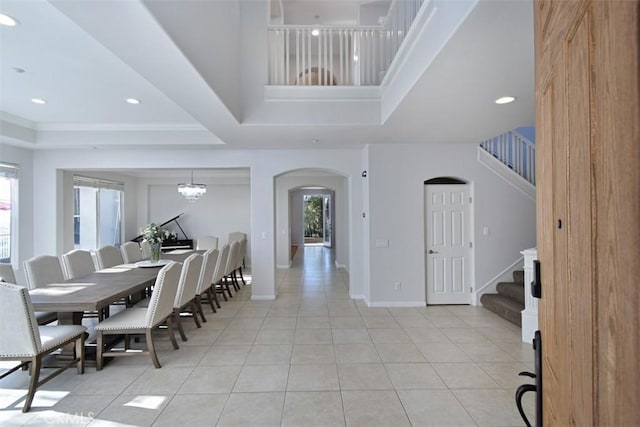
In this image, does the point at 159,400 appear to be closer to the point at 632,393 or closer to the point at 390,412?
the point at 390,412

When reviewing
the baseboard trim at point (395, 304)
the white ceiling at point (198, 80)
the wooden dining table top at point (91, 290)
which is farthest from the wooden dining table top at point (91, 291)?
the baseboard trim at point (395, 304)

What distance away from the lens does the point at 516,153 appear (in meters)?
5.53

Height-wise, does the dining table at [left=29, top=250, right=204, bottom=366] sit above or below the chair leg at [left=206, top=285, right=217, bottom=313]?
above

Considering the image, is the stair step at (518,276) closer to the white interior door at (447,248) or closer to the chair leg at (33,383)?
the white interior door at (447,248)

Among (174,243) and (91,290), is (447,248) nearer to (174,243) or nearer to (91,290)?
(91,290)

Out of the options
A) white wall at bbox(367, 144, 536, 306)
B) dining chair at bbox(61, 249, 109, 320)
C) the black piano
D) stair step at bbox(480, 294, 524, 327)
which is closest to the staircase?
stair step at bbox(480, 294, 524, 327)

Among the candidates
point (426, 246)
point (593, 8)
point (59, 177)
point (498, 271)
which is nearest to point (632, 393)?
point (593, 8)

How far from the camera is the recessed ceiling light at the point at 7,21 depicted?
7.92 ft

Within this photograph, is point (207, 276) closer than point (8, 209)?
Yes

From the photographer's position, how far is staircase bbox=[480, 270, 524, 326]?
4.45 m

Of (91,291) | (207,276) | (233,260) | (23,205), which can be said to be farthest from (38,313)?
(23,205)

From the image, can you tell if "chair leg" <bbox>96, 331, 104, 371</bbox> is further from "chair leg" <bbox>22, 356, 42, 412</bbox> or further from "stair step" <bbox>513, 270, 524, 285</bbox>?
"stair step" <bbox>513, 270, 524, 285</bbox>

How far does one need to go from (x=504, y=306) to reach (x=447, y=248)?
47.6 inches

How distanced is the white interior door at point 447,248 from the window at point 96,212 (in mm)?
7536
